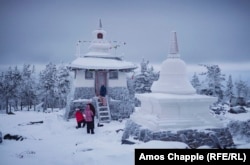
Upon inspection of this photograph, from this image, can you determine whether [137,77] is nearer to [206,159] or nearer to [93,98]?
[93,98]

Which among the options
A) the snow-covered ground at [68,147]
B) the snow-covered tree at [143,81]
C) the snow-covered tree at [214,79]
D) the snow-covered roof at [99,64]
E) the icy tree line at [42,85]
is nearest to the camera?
the snow-covered ground at [68,147]

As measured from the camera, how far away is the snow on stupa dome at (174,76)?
40.5ft

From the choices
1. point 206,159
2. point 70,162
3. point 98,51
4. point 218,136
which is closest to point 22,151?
point 70,162

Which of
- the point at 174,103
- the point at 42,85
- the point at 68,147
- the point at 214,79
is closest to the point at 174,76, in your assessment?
the point at 174,103

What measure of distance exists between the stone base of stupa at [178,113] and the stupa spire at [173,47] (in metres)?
2.04

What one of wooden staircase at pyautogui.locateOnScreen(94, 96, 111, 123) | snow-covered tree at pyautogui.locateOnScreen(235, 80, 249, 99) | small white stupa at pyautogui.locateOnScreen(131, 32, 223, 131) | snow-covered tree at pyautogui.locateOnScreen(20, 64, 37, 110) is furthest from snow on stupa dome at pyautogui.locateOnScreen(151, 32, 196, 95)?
snow-covered tree at pyautogui.locateOnScreen(235, 80, 249, 99)

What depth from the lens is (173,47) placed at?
12906 millimetres

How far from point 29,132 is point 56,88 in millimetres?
26048

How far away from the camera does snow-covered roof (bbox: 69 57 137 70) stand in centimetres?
2080

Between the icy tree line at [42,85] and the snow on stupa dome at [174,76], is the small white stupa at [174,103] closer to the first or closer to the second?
the snow on stupa dome at [174,76]

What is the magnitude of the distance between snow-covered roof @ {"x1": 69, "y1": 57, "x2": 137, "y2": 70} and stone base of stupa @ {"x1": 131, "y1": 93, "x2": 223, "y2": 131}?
911 cm

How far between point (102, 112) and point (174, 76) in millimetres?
8669

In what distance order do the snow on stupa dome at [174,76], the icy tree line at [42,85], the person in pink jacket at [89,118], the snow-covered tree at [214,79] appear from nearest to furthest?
1. the snow on stupa dome at [174,76]
2. the person in pink jacket at [89,118]
3. the snow-covered tree at [214,79]
4. the icy tree line at [42,85]

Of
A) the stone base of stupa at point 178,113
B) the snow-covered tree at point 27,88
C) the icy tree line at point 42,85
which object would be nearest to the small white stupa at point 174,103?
the stone base of stupa at point 178,113
